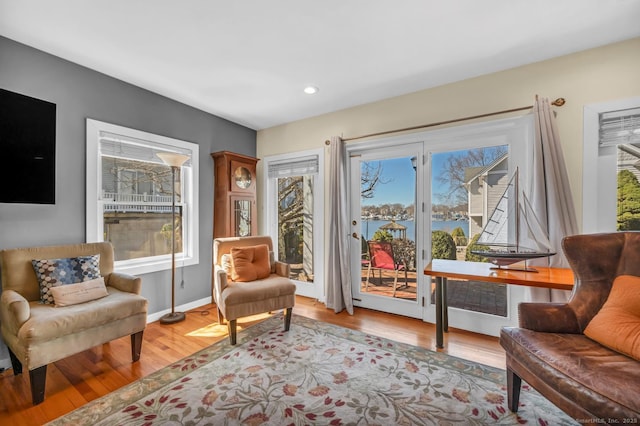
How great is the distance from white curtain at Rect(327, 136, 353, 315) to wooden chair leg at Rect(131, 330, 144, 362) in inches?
75.7

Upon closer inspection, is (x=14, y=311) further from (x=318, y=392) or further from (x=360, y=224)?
(x=360, y=224)

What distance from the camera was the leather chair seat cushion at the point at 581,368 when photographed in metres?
1.06

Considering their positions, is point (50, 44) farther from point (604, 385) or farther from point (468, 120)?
point (604, 385)

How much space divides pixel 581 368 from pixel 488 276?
2.65ft

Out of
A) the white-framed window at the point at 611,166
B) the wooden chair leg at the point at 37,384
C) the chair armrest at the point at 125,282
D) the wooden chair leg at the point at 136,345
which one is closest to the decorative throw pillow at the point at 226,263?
the chair armrest at the point at 125,282

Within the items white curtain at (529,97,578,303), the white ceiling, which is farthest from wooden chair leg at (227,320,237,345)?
white curtain at (529,97,578,303)

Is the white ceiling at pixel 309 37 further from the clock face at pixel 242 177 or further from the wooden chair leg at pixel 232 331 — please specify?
the wooden chair leg at pixel 232 331

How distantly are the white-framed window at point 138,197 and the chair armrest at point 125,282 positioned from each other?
41 cm

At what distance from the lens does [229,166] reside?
3500 mm

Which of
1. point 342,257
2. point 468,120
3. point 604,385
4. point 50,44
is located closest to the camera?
point 604,385

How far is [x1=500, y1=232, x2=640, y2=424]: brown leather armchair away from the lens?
108cm

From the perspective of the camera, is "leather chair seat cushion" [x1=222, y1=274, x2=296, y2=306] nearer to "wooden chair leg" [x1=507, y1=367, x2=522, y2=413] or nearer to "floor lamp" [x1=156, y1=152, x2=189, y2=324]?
"floor lamp" [x1=156, y1=152, x2=189, y2=324]

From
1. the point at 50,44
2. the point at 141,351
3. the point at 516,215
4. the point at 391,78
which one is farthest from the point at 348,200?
the point at 50,44

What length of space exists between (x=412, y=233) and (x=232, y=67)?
8.05 feet
